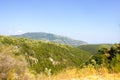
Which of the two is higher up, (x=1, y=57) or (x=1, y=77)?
(x=1, y=57)

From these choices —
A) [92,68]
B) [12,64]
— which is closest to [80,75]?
[92,68]

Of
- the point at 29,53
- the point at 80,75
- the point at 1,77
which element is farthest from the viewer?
the point at 29,53

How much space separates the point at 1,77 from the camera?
28.8 feet

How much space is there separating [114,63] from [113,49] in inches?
120

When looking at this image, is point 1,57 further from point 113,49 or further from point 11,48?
point 113,49

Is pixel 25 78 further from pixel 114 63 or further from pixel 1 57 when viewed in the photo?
pixel 114 63

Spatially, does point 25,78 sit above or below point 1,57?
below

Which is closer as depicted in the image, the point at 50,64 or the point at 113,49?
the point at 113,49

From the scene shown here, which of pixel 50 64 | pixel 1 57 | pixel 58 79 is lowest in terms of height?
pixel 50 64

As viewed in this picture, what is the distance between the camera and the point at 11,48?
10.7m

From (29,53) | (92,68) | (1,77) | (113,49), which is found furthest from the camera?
(29,53)

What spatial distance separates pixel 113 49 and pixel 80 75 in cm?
450

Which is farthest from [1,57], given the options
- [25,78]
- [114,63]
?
[114,63]

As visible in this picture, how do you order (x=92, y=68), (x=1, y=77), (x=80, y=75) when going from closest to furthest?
(x=1, y=77) < (x=80, y=75) < (x=92, y=68)
